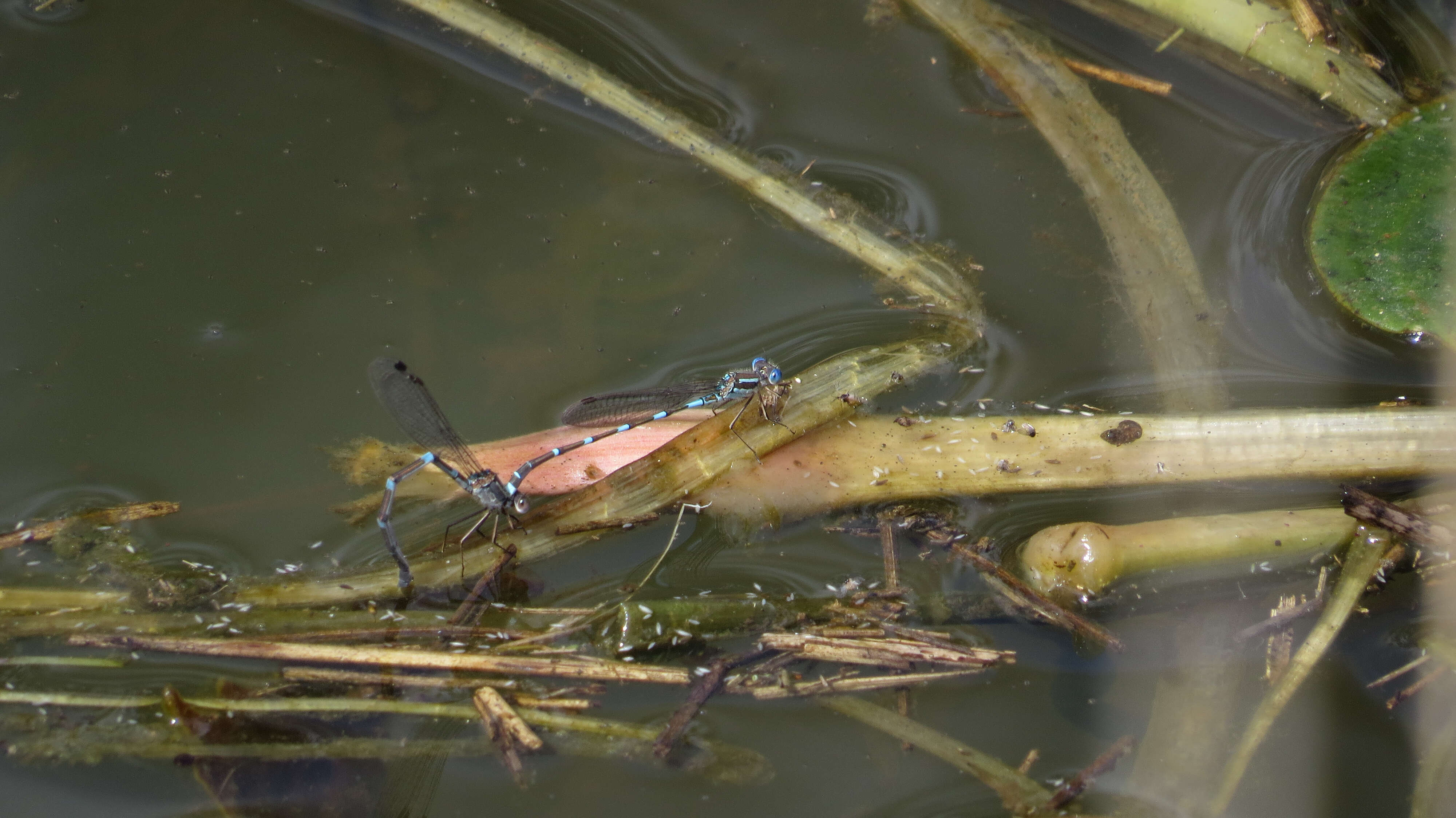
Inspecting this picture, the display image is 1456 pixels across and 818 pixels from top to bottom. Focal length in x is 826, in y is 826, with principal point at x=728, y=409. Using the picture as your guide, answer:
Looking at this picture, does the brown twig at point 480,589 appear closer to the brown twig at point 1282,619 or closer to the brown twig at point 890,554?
the brown twig at point 890,554

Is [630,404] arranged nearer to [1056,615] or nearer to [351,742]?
[351,742]

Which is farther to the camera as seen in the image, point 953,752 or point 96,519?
point 96,519

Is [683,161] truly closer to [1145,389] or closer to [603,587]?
[603,587]

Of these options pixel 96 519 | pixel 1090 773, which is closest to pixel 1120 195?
pixel 1090 773

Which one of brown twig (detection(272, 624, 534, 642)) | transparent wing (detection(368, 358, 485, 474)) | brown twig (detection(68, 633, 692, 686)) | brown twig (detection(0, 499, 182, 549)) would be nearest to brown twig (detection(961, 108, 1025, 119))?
transparent wing (detection(368, 358, 485, 474))

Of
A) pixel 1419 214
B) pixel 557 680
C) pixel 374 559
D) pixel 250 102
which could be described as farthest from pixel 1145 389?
pixel 250 102
